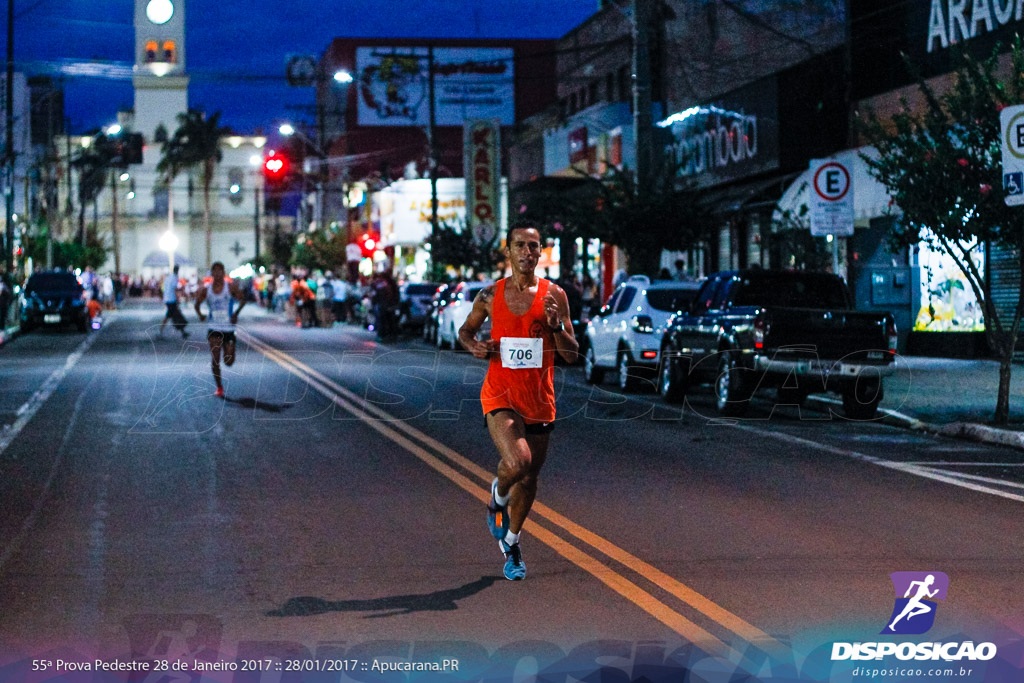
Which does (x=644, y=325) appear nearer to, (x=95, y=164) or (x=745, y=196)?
(x=745, y=196)

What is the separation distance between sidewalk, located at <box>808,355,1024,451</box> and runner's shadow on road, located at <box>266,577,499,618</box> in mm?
8955

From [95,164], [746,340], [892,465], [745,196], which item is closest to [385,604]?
[892,465]

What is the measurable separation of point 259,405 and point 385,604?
40.0 feet

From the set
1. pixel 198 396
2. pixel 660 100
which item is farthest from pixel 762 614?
pixel 660 100

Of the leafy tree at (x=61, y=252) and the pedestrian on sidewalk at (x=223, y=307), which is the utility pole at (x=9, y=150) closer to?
the leafy tree at (x=61, y=252)

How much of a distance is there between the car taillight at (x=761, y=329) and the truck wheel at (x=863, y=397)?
133 cm

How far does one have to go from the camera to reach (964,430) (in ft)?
52.4

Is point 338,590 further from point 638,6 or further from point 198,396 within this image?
point 638,6

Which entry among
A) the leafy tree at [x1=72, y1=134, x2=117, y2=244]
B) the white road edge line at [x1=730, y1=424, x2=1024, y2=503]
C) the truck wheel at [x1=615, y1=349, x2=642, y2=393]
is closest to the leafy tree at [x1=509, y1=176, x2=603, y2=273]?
the truck wheel at [x1=615, y1=349, x2=642, y2=393]

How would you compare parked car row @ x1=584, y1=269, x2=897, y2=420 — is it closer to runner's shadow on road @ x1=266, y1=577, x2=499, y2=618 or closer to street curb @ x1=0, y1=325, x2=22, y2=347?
runner's shadow on road @ x1=266, y1=577, x2=499, y2=618

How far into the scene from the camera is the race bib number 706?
26.7 ft

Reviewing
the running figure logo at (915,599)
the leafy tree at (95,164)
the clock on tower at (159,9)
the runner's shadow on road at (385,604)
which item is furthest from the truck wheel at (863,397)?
the leafy tree at (95,164)

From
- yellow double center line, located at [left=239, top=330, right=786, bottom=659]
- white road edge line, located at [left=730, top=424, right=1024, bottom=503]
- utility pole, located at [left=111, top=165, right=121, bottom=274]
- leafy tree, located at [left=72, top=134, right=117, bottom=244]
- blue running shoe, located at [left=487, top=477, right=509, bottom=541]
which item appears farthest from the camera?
utility pole, located at [left=111, top=165, right=121, bottom=274]

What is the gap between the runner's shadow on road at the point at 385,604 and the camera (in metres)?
7.45
